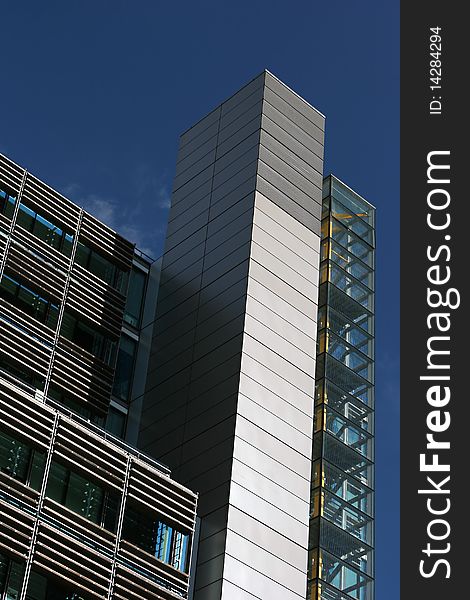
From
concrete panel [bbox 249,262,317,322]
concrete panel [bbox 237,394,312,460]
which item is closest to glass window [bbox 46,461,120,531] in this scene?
concrete panel [bbox 237,394,312,460]

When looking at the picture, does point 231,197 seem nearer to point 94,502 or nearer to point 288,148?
point 288,148

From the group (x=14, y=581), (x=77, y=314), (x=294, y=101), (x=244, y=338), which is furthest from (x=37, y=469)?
(x=294, y=101)

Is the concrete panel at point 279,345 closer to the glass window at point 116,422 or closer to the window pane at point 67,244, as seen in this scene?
the glass window at point 116,422

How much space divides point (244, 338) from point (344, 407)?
6692mm

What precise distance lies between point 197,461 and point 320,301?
11044 millimetres

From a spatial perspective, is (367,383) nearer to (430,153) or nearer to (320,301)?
Answer: (320,301)

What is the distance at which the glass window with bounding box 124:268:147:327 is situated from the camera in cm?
5112

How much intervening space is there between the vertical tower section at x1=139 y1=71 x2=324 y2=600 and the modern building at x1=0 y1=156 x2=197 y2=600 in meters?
1.42

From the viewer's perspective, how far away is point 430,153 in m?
44.8

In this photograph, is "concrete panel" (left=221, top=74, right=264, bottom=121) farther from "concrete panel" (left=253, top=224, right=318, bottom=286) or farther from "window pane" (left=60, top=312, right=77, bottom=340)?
"window pane" (left=60, top=312, right=77, bottom=340)

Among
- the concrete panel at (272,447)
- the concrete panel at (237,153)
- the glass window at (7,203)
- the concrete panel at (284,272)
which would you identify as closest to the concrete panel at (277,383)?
the concrete panel at (272,447)

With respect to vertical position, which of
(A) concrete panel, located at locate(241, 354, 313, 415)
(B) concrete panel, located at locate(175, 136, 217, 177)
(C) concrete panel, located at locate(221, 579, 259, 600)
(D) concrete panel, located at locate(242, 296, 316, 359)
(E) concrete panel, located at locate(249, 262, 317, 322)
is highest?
(B) concrete panel, located at locate(175, 136, 217, 177)

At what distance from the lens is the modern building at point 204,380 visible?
36.9 m

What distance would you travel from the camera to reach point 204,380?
146 feet
